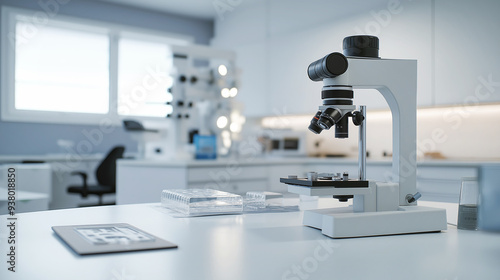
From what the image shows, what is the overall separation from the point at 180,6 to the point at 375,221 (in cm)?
523

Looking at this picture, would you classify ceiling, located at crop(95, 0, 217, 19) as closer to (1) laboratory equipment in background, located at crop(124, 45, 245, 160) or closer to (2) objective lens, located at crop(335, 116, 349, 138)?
(1) laboratory equipment in background, located at crop(124, 45, 245, 160)

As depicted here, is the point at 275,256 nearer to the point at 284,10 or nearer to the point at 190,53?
the point at 190,53

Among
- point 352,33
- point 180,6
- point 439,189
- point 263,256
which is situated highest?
point 180,6

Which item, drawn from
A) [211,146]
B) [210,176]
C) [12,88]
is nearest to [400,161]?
[210,176]

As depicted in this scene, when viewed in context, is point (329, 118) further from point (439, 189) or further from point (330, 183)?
point (439, 189)

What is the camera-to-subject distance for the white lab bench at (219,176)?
123 inches

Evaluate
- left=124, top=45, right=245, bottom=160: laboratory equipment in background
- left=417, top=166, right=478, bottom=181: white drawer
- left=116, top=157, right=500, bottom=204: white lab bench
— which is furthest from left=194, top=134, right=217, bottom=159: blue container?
left=417, top=166, right=478, bottom=181: white drawer

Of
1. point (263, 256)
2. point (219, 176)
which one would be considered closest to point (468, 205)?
point (263, 256)

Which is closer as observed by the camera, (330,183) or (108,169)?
(330,183)

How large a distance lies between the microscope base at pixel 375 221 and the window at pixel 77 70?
4002 millimetres

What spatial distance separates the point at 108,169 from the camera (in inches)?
181

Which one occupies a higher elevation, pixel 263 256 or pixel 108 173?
pixel 263 256

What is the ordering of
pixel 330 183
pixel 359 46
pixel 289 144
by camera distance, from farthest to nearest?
pixel 289 144, pixel 359 46, pixel 330 183

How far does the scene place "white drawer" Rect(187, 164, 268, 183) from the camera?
3.14m
